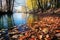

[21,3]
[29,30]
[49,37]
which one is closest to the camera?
[49,37]

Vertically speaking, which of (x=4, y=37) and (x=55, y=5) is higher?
(x=55, y=5)

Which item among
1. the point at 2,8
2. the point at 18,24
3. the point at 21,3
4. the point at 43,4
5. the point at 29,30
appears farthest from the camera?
the point at 2,8

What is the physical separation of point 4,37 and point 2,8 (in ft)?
3.03

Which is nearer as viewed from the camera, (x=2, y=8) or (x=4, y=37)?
(x=4, y=37)

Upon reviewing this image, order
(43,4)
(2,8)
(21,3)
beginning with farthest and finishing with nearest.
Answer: (2,8), (43,4), (21,3)

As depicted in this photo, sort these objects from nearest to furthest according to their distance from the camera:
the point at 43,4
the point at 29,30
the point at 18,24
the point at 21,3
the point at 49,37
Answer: the point at 49,37 → the point at 29,30 → the point at 18,24 → the point at 21,3 → the point at 43,4

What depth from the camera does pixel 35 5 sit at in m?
1.88

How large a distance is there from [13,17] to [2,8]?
1.22 feet

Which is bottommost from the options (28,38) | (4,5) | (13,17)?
(28,38)

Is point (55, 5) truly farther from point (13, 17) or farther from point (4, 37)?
point (4, 37)

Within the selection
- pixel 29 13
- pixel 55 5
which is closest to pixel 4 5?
pixel 29 13

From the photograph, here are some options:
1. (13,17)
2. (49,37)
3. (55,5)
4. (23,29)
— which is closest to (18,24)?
(23,29)

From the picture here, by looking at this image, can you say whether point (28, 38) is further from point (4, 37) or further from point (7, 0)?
point (7, 0)

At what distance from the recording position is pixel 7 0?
203 cm
